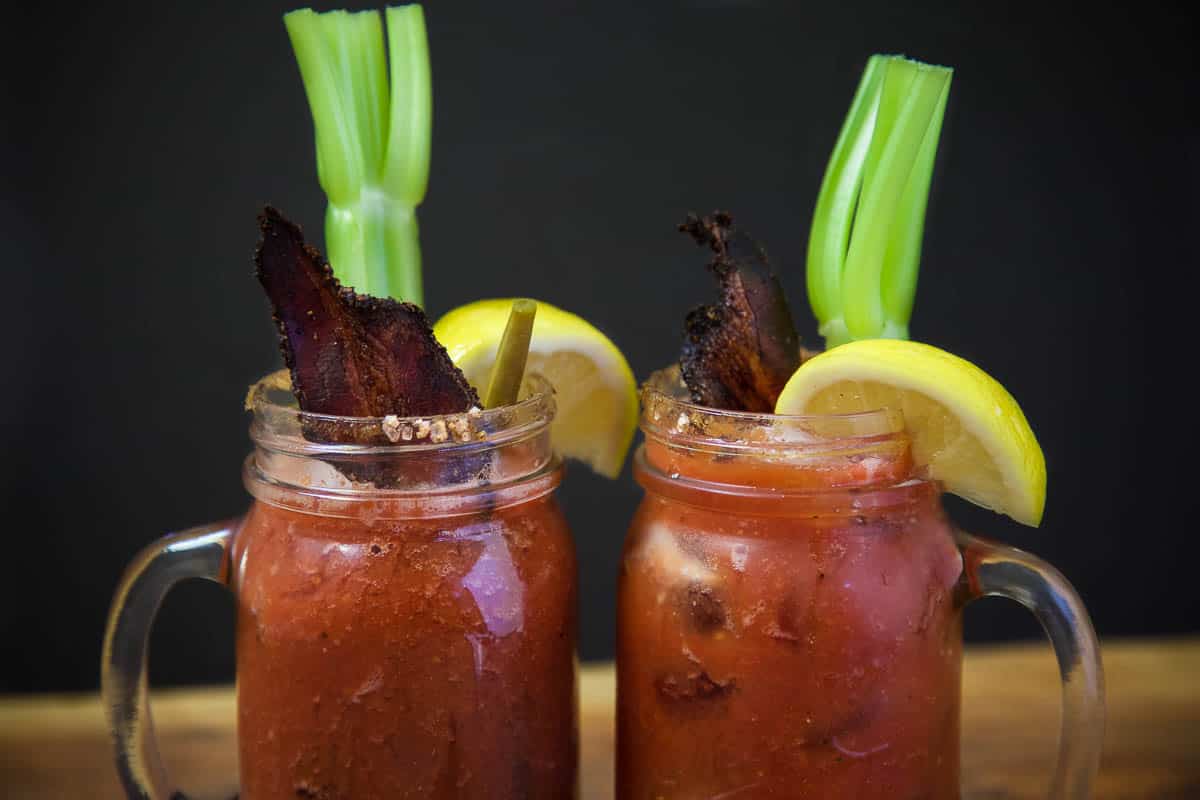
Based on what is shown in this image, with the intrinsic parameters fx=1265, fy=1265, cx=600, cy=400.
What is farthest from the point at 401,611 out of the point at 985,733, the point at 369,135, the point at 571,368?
the point at 985,733

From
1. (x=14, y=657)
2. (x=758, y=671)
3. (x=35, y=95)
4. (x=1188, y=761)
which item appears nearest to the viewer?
(x=758, y=671)

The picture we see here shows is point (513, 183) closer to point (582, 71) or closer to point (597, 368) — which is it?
point (582, 71)

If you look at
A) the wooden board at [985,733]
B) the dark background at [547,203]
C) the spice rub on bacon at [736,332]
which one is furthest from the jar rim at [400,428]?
the dark background at [547,203]

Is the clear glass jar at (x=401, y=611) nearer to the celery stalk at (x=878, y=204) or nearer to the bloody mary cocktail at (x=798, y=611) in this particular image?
the bloody mary cocktail at (x=798, y=611)

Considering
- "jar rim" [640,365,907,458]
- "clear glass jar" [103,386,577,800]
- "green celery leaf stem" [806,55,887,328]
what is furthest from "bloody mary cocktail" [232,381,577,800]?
"green celery leaf stem" [806,55,887,328]

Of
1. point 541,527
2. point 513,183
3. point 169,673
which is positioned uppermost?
point 513,183

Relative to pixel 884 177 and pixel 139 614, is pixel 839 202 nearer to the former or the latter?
pixel 884 177

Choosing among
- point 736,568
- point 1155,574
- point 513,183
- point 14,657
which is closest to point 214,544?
point 736,568
